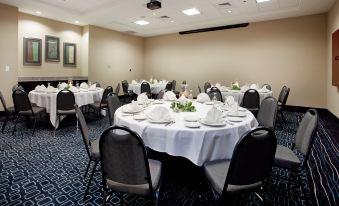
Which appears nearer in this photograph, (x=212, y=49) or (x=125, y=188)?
(x=125, y=188)

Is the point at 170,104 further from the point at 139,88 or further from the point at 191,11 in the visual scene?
the point at 139,88

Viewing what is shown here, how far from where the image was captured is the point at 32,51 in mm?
7434

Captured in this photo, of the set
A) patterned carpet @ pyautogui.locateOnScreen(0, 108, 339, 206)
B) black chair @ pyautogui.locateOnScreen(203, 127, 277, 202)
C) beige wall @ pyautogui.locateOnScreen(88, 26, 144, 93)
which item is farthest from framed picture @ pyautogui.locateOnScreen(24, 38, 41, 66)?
black chair @ pyautogui.locateOnScreen(203, 127, 277, 202)

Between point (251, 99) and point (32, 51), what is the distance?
23.3 feet

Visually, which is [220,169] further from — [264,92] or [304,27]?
[304,27]

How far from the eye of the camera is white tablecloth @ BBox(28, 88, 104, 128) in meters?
4.68

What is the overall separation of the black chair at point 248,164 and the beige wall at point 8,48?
702cm

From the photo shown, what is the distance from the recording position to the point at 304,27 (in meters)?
7.40

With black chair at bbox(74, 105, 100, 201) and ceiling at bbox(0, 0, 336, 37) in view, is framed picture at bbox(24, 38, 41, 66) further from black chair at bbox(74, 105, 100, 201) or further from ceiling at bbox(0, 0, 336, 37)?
black chair at bbox(74, 105, 100, 201)

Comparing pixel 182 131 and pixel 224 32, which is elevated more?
pixel 224 32

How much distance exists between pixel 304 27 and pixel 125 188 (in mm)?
8183

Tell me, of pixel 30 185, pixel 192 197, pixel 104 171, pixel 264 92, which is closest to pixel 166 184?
pixel 192 197

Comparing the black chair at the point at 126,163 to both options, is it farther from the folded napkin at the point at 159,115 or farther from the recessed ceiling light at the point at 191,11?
the recessed ceiling light at the point at 191,11

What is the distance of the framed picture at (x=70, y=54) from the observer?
8.52m
